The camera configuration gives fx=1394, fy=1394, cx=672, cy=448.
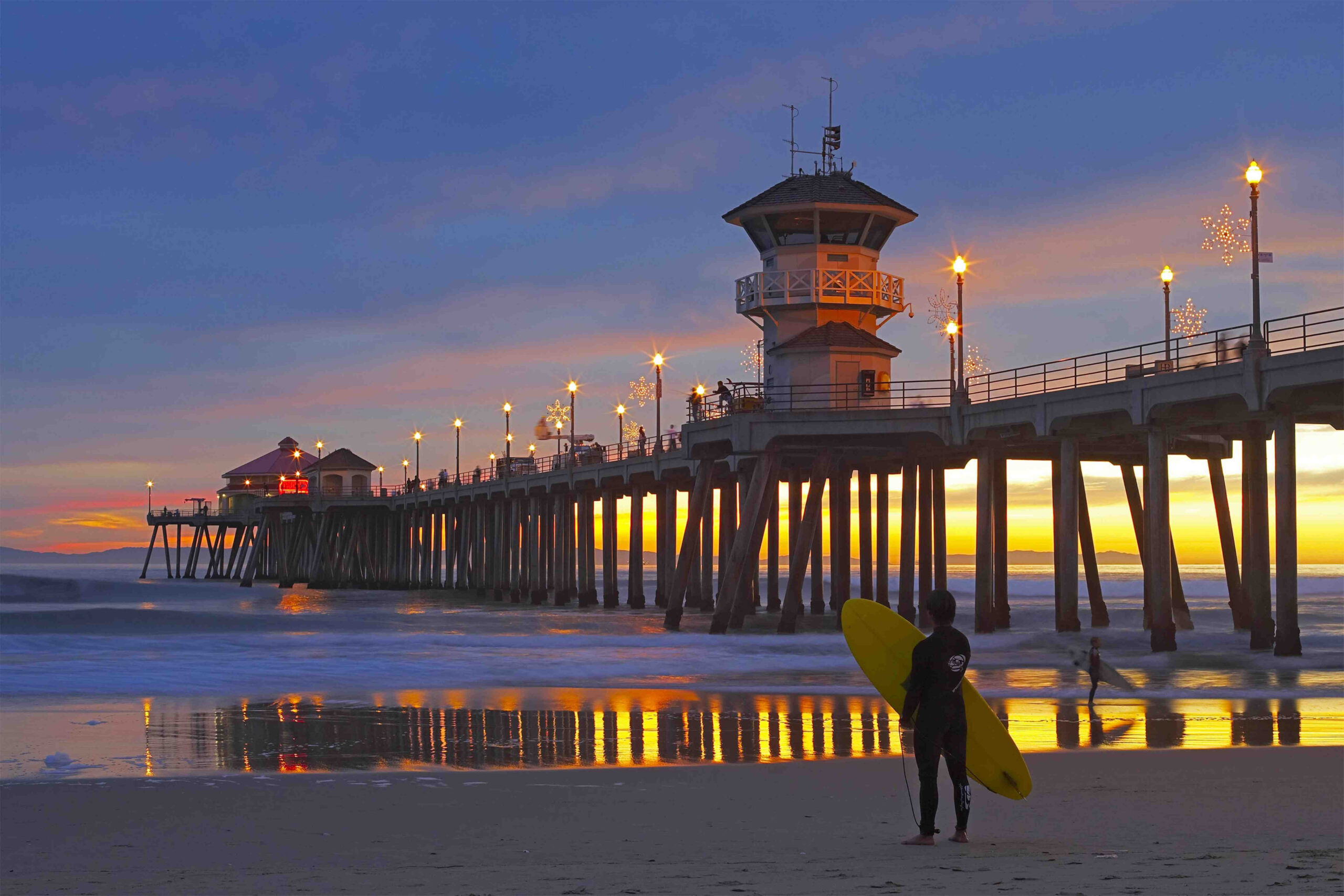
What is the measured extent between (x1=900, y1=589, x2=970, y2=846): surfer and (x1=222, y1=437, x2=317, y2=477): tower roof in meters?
105

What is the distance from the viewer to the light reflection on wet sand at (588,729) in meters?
13.5

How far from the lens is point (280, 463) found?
11169 centimetres

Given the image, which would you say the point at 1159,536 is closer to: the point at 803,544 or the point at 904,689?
the point at 803,544

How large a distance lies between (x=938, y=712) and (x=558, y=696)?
13.4 m

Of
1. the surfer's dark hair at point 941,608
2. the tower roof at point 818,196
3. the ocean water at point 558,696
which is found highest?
the tower roof at point 818,196

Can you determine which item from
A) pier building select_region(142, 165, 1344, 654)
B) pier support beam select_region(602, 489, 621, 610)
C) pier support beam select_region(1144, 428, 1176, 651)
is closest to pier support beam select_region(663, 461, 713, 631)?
pier building select_region(142, 165, 1344, 654)

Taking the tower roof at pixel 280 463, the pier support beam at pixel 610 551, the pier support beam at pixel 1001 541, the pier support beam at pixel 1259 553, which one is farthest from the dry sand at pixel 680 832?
the tower roof at pixel 280 463

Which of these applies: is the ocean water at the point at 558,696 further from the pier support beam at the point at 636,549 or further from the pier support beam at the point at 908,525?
the pier support beam at the point at 636,549

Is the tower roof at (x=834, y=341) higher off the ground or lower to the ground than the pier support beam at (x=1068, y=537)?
higher

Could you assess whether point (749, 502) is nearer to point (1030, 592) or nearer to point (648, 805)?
point (648, 805)

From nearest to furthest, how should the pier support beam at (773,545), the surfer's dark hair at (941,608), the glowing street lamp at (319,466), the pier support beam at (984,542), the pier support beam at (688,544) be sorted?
the surfer's dark hair at (941,608), the pier support beam at (984,542), the pier support beam at (773,545), the pier support beam at (688,544), the glowing street lamp at (319,466)

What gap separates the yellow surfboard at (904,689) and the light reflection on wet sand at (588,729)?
140 inches

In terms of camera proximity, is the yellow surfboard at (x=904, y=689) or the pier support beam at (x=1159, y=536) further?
the pier support beam at (x=1159, y=536)

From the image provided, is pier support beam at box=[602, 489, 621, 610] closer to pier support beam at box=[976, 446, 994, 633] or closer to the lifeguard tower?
the lifeguard tower
